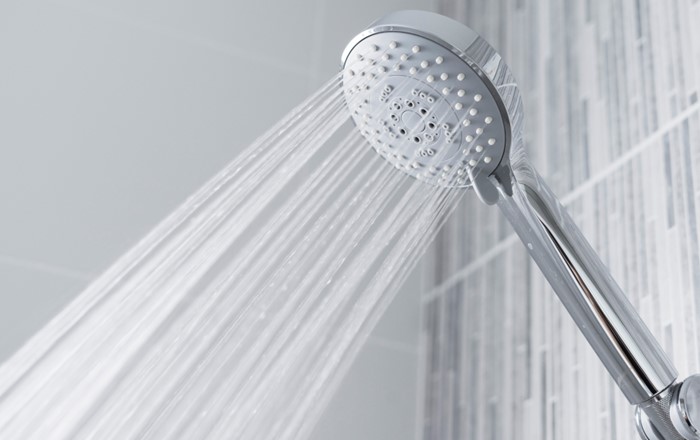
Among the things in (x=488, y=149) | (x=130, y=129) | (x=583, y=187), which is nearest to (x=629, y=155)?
(x=583, y=187)

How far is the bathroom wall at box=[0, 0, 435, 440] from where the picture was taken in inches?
51.4

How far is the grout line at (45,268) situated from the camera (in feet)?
4.18

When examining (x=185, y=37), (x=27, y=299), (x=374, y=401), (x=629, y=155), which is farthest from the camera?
(x=185, y=37)

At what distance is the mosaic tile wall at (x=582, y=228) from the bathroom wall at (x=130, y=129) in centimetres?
10

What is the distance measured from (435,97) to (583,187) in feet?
1.48

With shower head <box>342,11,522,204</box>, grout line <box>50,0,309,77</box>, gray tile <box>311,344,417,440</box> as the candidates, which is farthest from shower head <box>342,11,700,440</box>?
grout line <box>50,0,309,77</box>

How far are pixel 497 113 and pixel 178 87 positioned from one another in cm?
81

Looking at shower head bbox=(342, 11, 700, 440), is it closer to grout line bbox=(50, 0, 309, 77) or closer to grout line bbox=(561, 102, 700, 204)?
grout line bbox=(561, 102, 700, 204)

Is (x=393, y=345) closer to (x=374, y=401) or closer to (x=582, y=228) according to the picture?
(x=374, y=401)

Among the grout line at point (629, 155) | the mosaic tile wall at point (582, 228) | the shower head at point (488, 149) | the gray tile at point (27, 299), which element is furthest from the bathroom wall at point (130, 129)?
the shower head at point (488, 149)

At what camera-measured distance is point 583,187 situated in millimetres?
1143

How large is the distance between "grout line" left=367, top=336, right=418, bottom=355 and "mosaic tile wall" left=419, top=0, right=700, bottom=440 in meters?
0.02

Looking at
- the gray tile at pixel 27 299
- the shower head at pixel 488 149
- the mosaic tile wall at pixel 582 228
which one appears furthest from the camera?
the gray tile at pixel 27 299

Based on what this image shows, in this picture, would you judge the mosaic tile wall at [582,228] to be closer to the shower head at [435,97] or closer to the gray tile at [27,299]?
the shower head at [435,97]
